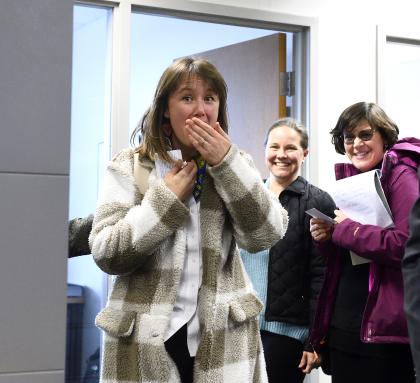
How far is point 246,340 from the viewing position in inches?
66.2

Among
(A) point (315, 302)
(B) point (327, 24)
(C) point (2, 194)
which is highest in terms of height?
(B) point (327, 24)

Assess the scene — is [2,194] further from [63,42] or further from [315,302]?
[315,302]

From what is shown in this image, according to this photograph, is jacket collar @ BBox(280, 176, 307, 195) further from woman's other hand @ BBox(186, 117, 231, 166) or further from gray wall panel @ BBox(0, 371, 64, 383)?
gray wall panel @ BBox(0, 371, 64, 383)

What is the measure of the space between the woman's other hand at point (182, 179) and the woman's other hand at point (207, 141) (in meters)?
0.04

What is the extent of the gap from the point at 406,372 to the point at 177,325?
105 centimetres

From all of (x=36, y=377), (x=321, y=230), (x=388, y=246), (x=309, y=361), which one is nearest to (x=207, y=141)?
(x=36, y=377)

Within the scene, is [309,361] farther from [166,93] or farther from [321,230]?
[166,93]

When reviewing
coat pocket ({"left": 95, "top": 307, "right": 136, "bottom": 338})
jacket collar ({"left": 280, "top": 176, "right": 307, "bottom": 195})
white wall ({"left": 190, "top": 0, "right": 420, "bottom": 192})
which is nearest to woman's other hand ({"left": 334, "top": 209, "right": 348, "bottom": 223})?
jacket collar ({"left": 280, "top": 176, "right": 307, "bottom": 195})

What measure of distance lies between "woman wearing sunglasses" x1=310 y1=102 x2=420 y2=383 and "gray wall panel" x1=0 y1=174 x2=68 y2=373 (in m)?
1.26

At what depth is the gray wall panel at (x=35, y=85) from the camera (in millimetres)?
1353

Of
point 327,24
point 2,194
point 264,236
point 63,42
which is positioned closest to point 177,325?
point 264,236

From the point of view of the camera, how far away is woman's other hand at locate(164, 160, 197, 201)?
1656 millimetres

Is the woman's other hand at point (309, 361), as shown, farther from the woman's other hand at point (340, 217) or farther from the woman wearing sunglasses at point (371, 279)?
the woman's other hand at point (340, 217)

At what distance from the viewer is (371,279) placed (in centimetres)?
247
